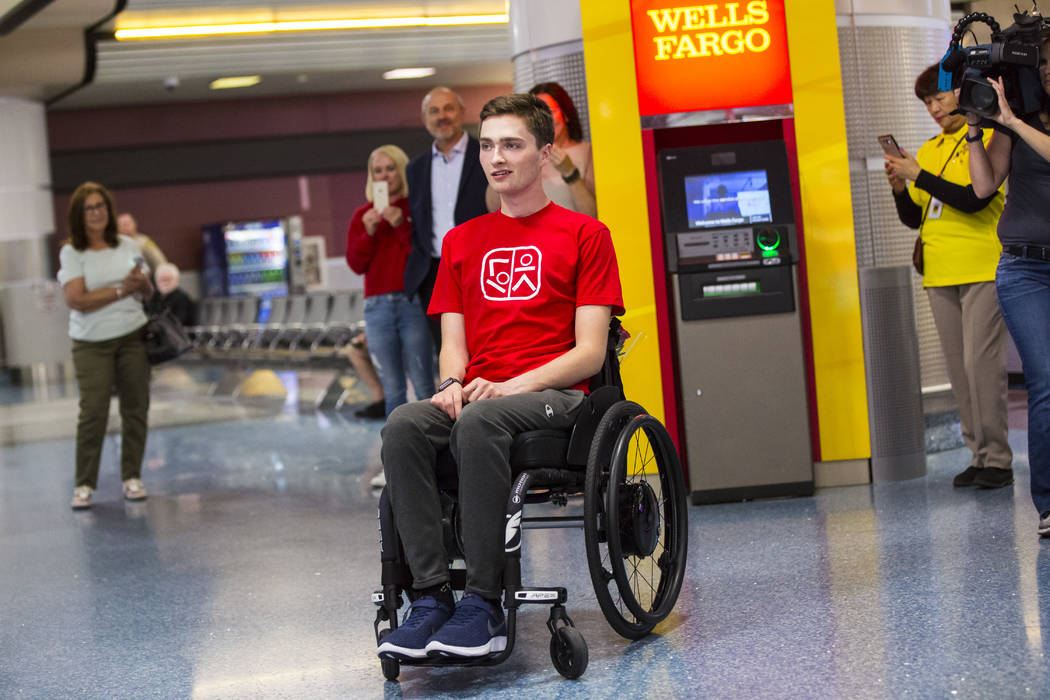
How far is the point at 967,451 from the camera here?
5.42 metres

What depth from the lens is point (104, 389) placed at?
18.6ft

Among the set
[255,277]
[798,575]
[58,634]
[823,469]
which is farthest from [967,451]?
[255,277]

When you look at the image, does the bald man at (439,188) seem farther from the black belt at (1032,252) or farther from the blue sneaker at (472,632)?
the blue sneaker at (472,632)

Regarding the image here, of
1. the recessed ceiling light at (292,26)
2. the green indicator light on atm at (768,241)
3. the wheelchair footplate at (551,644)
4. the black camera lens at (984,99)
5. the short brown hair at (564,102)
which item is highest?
the recessed ceiling light at (292,26)

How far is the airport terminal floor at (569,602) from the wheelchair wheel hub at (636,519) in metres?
0.25

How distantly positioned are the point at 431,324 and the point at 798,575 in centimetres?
225

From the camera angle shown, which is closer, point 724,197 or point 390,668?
point 390,668

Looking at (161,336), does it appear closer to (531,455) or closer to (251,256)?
(531,455)

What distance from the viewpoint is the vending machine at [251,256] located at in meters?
17.2

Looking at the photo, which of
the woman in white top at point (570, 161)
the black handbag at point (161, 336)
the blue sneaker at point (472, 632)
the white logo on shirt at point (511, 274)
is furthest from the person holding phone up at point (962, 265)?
the black handbag at point (161, 336)

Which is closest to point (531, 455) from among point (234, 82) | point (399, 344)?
point (399, 344)

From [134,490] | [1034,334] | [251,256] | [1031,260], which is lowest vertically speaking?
[134,490]

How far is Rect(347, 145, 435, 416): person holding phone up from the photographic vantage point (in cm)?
540

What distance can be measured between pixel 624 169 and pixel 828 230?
2.69 feet
